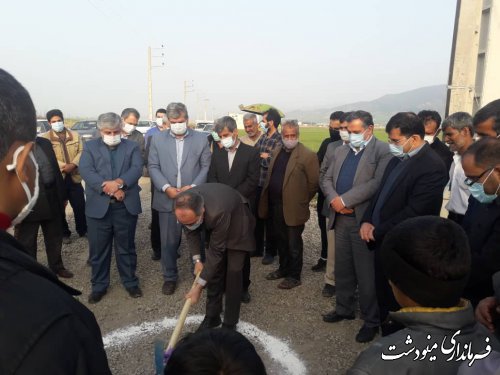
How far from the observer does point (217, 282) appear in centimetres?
381

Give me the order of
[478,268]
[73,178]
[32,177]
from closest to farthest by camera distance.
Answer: [32,177] → [478,268] → [73,178]

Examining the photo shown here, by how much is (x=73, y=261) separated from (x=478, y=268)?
205 inches

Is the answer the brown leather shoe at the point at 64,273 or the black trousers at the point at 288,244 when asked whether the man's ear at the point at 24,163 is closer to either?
the black trousers at the point at 288,244

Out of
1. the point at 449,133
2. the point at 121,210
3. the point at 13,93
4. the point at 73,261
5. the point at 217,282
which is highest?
the point at 13,93

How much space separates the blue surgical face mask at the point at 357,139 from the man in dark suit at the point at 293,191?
A: 0.87 m

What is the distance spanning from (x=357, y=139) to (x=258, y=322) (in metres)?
2.19

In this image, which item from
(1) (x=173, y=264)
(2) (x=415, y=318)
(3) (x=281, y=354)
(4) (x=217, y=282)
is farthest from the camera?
(1) (x=173, y=264)

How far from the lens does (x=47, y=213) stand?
187 inches

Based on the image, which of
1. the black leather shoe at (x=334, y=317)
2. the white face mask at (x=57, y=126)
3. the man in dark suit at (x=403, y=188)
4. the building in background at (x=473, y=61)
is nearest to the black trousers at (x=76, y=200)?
the white face mask at (x=57, y=126)

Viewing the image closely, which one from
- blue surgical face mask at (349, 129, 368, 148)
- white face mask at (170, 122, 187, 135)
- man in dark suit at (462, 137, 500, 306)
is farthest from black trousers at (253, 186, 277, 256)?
man in dark suit at (462, 137, 500, 306)

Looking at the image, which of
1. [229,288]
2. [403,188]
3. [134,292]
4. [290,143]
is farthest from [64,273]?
[403,188]

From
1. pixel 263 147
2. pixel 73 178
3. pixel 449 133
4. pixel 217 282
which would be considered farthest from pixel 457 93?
pixel 73 178

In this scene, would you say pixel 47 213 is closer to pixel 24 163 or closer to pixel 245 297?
pixel 245 297

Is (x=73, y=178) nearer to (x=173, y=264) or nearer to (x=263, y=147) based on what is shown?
(x=173, y=264)
